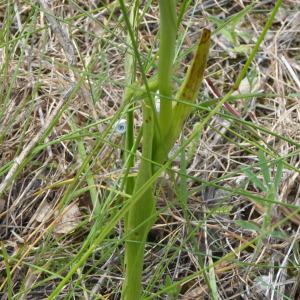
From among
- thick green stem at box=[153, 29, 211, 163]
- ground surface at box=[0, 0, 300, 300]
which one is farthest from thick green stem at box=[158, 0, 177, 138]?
ground surface at box=[0, 0, 300, 300]

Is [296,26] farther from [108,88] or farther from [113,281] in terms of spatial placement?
[113,281]

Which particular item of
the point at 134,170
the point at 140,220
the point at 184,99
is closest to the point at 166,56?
the point at 184,99

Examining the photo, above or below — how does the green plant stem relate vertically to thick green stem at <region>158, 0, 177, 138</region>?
below

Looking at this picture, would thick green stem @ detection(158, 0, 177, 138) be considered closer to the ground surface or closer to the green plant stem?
the green plant stem

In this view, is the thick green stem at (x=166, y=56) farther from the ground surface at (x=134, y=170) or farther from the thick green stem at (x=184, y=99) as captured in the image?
the ground surface at (x=134, y=170)

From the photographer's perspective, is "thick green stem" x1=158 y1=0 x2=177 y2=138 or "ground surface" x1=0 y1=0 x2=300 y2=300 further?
"ground surface" x1=0 y1=0 x2=300 y2=300

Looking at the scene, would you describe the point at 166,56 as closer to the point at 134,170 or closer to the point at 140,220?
the point at 140,220
